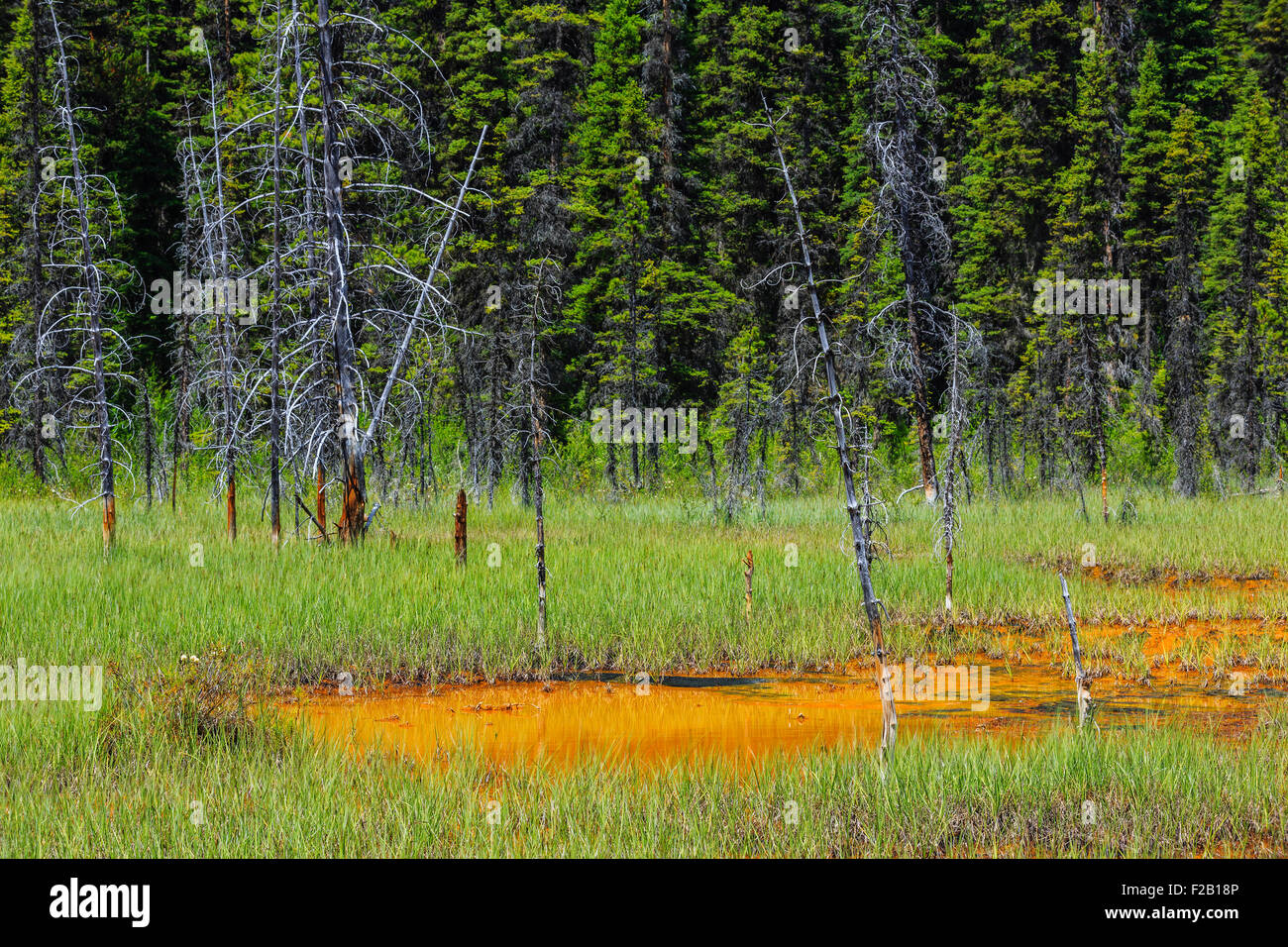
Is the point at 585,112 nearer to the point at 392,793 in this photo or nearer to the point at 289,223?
the point at 289,223

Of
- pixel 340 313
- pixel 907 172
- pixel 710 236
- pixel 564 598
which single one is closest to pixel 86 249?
pixel 340 313

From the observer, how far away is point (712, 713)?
32.8ft

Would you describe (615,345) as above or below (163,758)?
above

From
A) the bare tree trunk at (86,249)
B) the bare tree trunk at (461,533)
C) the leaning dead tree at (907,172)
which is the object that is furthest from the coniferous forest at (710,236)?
the bare tree trunk at (461,533)

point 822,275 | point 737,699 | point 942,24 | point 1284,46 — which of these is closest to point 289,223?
point 737,699

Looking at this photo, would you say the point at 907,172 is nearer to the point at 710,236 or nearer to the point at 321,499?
the point at 321,499

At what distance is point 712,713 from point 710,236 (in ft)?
111

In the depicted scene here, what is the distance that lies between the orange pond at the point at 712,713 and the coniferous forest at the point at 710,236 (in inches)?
469

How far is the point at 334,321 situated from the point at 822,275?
85.9 feet

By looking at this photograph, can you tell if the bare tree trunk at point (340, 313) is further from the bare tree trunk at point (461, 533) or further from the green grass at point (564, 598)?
the bare tree trunk at point (461, 533)

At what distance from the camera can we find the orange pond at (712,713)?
867cm

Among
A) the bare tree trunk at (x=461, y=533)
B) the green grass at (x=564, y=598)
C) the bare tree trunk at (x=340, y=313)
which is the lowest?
the green grass at (x=564, y=598)

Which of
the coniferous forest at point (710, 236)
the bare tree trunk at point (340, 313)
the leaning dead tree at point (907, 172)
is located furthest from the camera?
the coniferous forest at point (710, 236)

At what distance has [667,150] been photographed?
3862 cm
